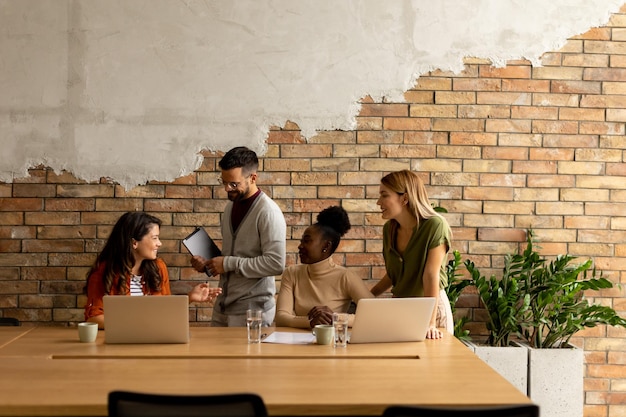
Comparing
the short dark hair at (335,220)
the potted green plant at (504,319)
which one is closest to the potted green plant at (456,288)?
the potted green plant at (504,319)

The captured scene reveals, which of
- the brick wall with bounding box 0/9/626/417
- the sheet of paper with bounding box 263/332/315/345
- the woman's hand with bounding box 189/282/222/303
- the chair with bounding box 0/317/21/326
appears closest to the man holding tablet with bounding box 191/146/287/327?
the woman's hand with bounding box 189/282/222/303

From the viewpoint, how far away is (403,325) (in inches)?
129

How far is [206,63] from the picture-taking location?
15.6 feet

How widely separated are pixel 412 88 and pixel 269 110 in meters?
0.89

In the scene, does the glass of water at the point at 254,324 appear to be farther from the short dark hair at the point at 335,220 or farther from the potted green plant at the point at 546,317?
the potted green plant at the point at 546,317

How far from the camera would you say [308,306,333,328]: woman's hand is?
3461mm

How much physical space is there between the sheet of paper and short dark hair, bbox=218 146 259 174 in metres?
0.96

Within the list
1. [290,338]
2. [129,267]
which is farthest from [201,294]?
[290,338]

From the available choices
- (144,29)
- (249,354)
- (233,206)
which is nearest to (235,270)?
(233,206)

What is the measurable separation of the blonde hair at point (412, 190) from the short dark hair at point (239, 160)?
0.74 metres

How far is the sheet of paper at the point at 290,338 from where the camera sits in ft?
10.9

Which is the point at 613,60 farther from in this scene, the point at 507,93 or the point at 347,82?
the point at 347,82

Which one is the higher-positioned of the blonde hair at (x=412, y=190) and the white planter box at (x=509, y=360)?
the blonde hair at (x=412, y=190)

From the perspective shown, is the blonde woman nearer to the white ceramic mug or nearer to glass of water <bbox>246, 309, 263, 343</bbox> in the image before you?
glass of water <bbox>246, 309, 263, 343</bbox>
